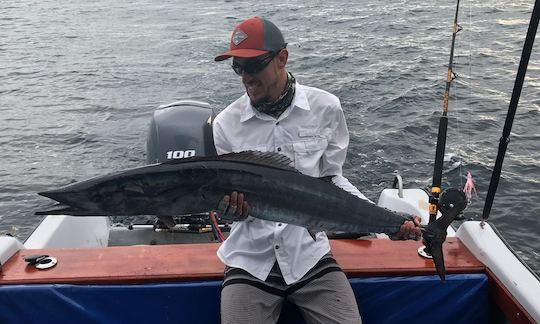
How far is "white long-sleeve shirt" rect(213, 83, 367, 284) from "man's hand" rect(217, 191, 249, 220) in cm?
69

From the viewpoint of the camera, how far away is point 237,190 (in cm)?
285

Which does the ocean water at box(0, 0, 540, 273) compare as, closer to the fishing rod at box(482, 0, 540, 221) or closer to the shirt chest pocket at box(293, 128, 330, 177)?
the fishing rod at box(482, 0, 540, 221)

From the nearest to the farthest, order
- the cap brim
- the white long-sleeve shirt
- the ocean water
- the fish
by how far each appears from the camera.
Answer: the fish → the cap brim → the white long-sleeve shirt → the ocean water

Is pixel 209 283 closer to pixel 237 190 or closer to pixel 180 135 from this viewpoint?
A: pixel 237 190

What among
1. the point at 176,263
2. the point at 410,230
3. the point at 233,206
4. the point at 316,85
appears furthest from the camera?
the point at 316,85

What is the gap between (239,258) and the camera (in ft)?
11.6

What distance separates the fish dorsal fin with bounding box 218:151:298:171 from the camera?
2.91 m

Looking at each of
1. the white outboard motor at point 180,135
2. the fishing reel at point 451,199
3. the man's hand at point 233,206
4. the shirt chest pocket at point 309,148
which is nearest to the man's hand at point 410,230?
the fishing reel at point 451,199

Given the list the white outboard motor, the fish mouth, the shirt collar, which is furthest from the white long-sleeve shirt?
the white outboard motor

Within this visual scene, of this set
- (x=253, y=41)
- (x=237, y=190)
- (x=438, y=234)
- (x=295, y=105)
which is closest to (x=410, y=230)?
(x=438, y=234)

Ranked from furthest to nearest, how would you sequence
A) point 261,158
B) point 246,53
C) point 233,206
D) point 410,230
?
point 410,230, point 246,53, point 261,158, point 233,206

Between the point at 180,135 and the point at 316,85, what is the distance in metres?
8.26

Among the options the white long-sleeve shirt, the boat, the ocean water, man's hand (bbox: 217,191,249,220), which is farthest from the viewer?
the ocean water

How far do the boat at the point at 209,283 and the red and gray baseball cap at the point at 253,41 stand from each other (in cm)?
121
